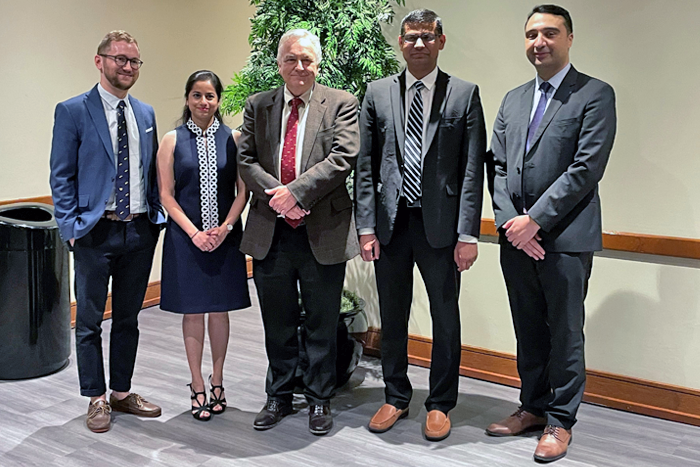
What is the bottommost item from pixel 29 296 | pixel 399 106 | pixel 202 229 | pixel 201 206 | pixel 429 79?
pixel 29 296

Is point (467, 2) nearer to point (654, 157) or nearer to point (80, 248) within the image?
point (654, 157)

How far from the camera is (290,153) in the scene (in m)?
3.01

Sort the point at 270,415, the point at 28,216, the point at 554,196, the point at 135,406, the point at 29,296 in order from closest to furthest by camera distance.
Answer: the point at 554,196 → the point at 270,415 → the point at 135,406 → the point at 29,296 → the point at 28,216

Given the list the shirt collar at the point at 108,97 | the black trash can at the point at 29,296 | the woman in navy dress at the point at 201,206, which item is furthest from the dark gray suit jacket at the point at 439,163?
the black trash can at the point at 29,296

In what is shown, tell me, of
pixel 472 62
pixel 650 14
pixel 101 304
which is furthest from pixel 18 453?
pixel 650 14

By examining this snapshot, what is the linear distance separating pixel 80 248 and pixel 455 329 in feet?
5.26

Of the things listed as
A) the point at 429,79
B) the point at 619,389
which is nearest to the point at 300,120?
the point at 429,79

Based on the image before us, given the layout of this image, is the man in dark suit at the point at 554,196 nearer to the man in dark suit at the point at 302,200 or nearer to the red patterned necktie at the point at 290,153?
the man in dark suit at the point at 302,200

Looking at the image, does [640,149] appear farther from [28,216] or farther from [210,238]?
[28,216]

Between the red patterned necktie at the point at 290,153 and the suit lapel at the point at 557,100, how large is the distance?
3.16 ft

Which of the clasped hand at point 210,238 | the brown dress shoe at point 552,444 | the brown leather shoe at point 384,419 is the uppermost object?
the clasped hand at point 210,238

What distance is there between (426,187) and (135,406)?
1.64 metres

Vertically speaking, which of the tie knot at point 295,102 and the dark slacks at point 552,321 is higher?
the tie knot at point 295,102

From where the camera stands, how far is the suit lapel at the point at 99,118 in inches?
119
